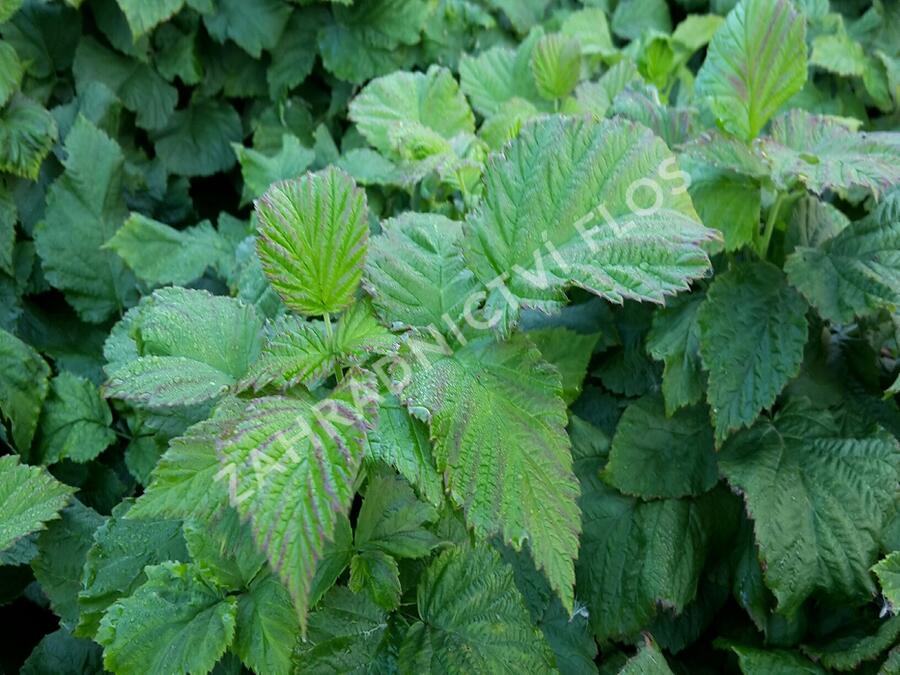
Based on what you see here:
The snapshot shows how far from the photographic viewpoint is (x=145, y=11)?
1.49 m

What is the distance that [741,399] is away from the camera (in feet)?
3.44

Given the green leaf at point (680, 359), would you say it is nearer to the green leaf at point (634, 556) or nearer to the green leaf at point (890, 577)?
the green leaf at point (634, 556)

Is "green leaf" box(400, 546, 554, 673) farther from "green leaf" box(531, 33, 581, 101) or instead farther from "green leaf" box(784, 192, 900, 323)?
"green leaf" box(531, 33, 581, 101)

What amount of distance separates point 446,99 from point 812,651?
39.9 inches

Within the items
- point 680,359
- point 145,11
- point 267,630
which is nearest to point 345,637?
point 267,630

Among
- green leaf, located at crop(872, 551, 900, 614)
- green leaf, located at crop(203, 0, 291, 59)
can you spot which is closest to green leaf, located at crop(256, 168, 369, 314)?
green leaf, located at crop(872, 551, 900, 614)

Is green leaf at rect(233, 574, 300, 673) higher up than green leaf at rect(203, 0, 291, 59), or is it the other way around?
green leaf at rect(203, 0, 291, 59)

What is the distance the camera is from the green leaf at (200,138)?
1741 mm

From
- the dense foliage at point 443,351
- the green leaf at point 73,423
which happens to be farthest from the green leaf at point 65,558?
the green leaf at point 73,423

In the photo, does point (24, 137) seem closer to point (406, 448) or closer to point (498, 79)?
point (498, 79)

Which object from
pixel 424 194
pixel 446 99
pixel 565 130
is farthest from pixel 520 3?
pixel 565 130

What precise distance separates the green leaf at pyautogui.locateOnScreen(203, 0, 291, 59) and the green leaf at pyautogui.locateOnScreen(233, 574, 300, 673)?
1222 millimetres

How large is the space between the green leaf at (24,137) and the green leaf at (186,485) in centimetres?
93

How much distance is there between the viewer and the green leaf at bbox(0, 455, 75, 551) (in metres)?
1.01
